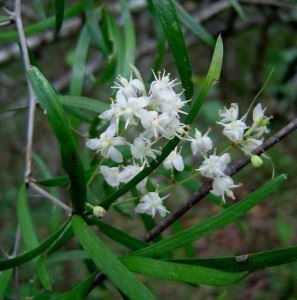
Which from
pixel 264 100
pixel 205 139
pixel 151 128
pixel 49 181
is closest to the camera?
pixel 151 128

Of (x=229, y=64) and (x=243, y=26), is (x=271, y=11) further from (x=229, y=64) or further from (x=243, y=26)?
(x=229, y=64)

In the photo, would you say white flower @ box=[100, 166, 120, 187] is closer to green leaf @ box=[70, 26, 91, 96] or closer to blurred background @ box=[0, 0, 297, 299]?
green leaf @ box=[70, 26, 91, 96]

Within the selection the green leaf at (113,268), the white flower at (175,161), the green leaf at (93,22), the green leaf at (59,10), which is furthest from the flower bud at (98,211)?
the green leaf at (93,22)

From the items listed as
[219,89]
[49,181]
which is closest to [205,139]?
[49,181]

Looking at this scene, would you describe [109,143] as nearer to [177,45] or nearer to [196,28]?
[177,45]

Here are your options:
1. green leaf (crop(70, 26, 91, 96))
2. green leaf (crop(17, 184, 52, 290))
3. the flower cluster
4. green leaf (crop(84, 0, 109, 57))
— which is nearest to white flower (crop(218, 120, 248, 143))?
the flower cluster
